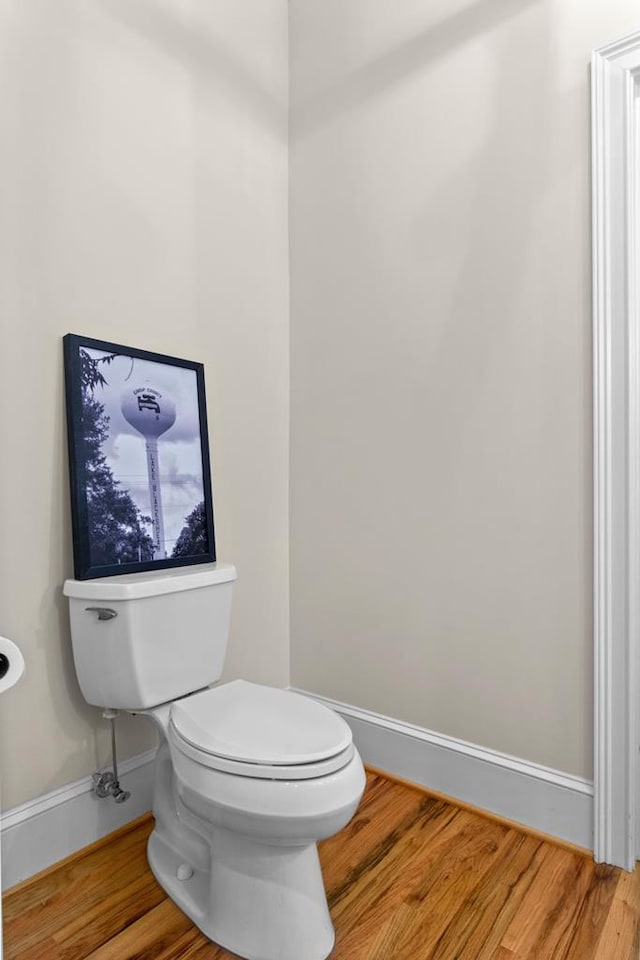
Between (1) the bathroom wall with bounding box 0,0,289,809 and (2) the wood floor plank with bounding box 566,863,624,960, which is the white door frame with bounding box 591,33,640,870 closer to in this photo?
(2) the wood floor plank with bounding box 566,863,624,960

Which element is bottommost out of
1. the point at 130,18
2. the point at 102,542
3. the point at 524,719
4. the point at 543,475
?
the point at 524,719

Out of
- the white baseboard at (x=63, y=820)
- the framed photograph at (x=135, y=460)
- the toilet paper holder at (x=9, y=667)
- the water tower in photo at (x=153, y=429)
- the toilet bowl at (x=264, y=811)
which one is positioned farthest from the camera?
the water tower in photo at (x=153, y=429)

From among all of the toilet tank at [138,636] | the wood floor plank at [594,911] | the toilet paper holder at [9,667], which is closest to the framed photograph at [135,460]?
the toilet tank at [138,636]

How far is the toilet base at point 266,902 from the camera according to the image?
1.23 metres

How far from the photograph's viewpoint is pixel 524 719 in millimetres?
1661

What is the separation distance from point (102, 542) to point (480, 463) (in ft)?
3.37

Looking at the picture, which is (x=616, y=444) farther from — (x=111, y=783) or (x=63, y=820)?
(x=63, y=820)

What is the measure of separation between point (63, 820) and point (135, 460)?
35.4 inches

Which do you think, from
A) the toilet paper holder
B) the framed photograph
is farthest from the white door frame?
the toilet paper holder

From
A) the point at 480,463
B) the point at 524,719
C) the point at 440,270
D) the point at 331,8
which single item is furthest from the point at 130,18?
the point at 524,719

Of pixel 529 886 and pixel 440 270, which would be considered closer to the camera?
pixel 529 886

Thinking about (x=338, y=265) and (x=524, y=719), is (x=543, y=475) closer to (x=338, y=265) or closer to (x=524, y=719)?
(x=524, y=719)

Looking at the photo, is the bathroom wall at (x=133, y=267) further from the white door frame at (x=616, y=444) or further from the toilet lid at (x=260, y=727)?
the white door frame at (x=616, y=444)

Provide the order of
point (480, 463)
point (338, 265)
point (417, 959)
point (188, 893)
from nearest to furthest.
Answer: point (417, 959) < point (188, 893) < point (480, 463) < point (338, 265)
